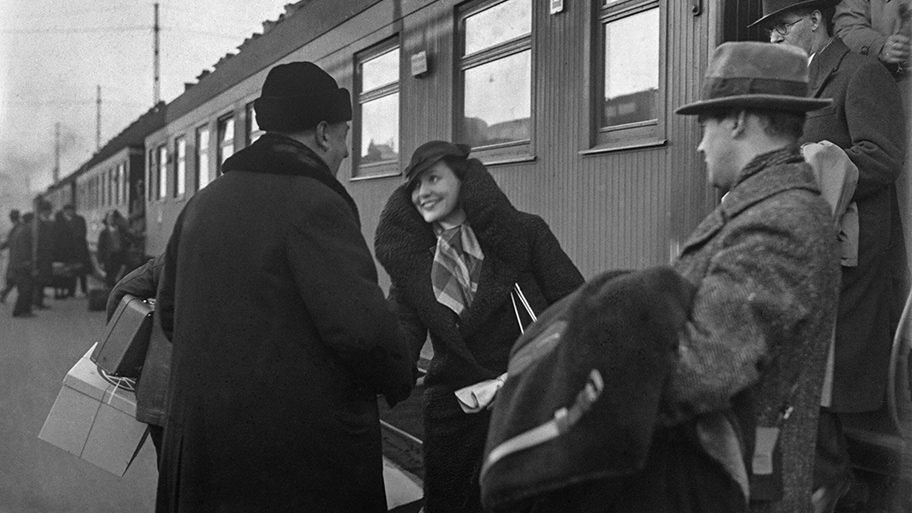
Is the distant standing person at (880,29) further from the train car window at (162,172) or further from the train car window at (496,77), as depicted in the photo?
the train car window at (162,172)

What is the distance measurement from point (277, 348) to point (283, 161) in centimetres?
46

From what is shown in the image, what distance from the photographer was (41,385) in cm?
759

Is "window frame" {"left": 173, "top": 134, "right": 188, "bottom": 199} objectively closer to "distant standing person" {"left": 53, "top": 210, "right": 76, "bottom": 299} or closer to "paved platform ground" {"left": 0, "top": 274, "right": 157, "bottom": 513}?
"distant standing person" {"left": 53, "top": 210, "right": 76, "bottom": 299}

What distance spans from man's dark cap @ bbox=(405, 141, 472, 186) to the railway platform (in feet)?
5.26

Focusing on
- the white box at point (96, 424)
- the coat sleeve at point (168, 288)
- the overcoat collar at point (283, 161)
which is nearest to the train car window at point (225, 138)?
the white box at point (96, 424)

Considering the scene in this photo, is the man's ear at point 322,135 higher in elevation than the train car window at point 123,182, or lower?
lower

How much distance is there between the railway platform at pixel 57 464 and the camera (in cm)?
464

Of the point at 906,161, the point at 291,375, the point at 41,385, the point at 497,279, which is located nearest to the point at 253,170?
the point at 291,375

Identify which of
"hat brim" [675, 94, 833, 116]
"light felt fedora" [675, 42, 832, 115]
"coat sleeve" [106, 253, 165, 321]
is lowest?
"coat sleeve" [106, 253, 165, 321]

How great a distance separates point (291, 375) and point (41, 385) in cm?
633

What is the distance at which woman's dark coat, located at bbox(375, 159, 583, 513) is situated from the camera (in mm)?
2891

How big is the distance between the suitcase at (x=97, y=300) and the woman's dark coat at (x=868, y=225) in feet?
31.9

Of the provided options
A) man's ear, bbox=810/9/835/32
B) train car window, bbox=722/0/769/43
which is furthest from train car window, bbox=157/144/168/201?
man's ear, bbox=810/9/835/32

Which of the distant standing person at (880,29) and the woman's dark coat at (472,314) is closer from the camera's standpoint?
the woman's dark coat at (472,314)
